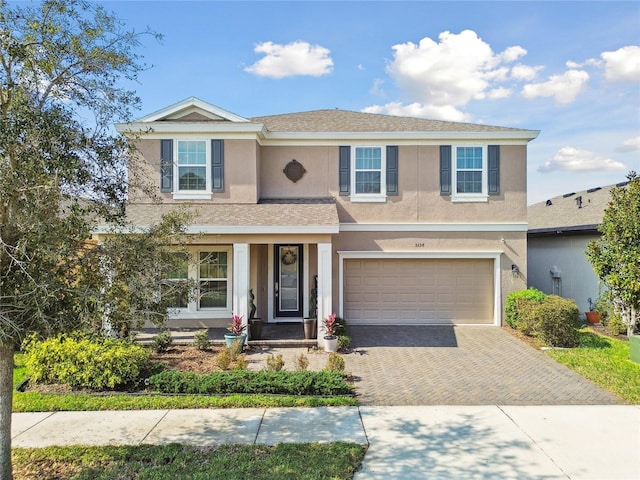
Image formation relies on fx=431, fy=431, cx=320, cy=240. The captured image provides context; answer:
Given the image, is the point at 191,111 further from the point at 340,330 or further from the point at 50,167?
the point at 50,167

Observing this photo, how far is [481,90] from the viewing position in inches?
608

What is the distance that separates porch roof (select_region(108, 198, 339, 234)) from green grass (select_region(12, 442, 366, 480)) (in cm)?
631

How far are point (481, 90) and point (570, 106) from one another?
329 centimetres

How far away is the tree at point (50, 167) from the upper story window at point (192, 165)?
8.32 metres

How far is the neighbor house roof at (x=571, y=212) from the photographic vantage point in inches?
652

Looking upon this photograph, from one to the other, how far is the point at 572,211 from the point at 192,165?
54.1 feet

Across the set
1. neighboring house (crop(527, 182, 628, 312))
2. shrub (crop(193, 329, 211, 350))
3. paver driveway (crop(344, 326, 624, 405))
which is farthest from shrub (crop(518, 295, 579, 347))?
shrub (crop(193, 329, 211, 350))

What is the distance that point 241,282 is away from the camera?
39.1 feet

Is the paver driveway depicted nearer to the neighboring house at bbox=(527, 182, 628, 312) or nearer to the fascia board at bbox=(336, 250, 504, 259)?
the fascia board at bbox=(336, 250, 504, 259)

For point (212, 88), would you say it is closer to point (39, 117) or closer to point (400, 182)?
point (400, 182)

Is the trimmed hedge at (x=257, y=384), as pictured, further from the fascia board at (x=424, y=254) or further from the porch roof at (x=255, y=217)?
the fascia board at (x=424, y=254)

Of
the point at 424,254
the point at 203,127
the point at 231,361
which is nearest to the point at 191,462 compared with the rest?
the point at 231,361

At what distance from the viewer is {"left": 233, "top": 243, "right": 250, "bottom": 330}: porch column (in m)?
11.9

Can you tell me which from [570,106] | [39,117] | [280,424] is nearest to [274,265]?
[280,424]
